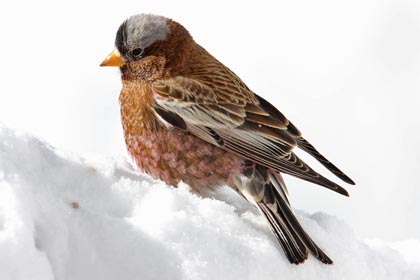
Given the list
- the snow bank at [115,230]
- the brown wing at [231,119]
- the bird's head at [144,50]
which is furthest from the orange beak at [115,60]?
the snow bank at [115,230]

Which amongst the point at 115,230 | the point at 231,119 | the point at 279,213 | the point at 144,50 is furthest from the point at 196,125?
the point at 115,230

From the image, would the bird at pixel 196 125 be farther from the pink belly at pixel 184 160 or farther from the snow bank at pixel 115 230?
the snow bank at pixel 115 230

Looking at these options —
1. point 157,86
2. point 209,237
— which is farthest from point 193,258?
point 157,86

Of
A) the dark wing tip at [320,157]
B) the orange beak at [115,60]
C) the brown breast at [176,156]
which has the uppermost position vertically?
the dark wing tip at [320,157]

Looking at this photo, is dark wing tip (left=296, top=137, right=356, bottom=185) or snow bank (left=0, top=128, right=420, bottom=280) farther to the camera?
dark wing tip (left=296, top=137, right=356, bottom=185)

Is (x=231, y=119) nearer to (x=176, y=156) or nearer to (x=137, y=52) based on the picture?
(x=176, y=156)

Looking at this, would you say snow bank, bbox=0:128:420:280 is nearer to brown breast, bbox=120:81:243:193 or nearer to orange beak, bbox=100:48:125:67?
brown breast, bbox=120:81:243:193

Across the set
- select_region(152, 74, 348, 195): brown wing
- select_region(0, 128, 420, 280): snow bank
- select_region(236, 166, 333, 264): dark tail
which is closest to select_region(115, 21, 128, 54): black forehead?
select_region(152, 74, 348, 195): brown wing

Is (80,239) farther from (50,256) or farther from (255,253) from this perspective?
(255,253)
